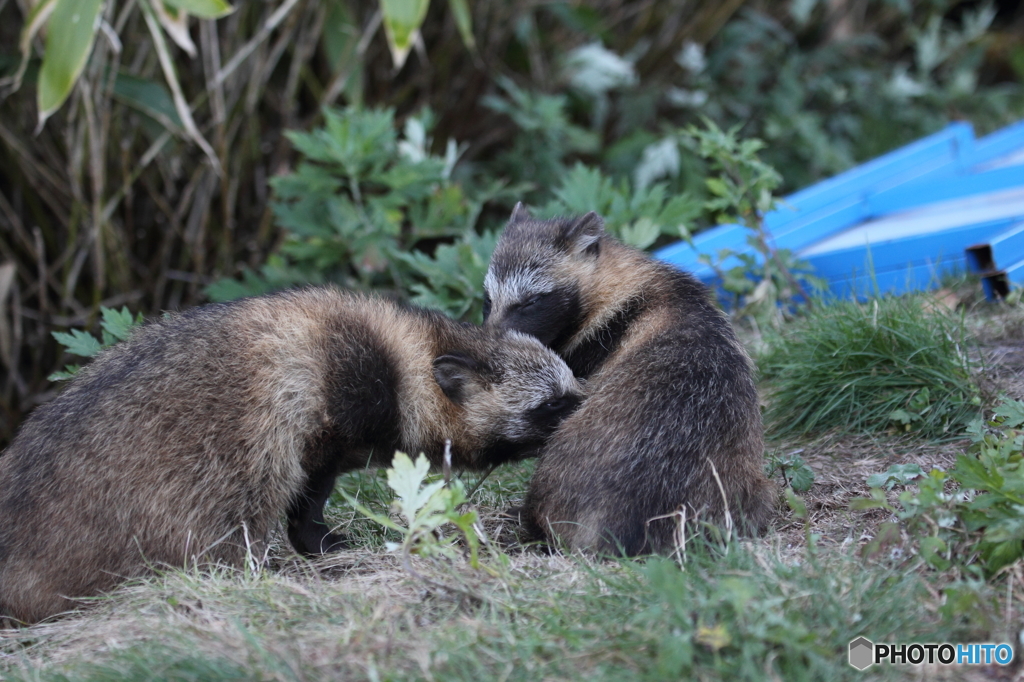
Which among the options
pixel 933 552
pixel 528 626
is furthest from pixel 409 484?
pixel 933 552

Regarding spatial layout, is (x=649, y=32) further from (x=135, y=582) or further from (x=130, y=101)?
(x=135, y=582)

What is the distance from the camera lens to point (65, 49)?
15.5ft

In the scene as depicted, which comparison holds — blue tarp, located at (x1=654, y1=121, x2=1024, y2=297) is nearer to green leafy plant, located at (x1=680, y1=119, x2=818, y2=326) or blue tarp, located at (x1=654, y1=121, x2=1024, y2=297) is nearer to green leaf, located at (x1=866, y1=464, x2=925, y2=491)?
green leafy plant, located at (x1=680, y1=119, x2=818, y2=326)

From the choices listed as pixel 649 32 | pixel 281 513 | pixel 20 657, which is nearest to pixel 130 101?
pixel 281 513

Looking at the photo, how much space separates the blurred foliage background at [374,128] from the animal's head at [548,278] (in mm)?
610

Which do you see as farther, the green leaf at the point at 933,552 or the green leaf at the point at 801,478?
the green leaf at the point at 801,478

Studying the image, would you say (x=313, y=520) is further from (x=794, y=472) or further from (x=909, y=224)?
(x=909, y=224)

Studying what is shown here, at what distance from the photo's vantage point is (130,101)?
233 inches

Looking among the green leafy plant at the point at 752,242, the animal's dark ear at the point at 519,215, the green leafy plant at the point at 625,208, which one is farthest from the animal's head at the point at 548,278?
the green leafy plant at the point at 752,242

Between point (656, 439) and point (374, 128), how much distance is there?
3.22 m

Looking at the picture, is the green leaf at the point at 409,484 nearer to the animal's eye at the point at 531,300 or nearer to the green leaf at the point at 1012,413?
the animal's eye at the point at 531,300

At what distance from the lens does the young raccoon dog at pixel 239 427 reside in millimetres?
3320

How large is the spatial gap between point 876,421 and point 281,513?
275cm

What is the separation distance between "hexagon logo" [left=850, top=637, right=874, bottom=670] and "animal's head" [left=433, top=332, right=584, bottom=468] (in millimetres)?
1663
